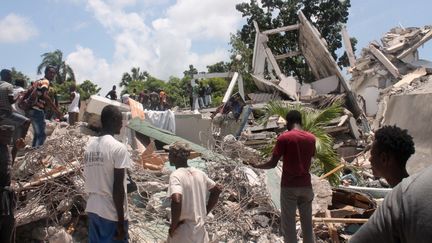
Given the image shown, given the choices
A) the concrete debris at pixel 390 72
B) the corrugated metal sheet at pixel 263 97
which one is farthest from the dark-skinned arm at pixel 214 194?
the corrugated metal sheet at pixel 263 97

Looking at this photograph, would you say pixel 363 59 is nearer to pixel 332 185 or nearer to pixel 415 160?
pixel 415 160

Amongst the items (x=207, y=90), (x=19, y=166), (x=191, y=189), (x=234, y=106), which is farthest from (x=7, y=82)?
(x=207, y=90)

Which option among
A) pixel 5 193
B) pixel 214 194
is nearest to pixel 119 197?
pixel 214 194

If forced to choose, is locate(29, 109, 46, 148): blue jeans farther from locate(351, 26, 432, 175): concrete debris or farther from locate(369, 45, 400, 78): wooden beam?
locate(369, 45, 400, 78): wooden beam

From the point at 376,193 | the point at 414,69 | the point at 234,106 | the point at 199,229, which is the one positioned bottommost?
the point at 376,193

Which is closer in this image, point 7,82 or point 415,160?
point 7,82

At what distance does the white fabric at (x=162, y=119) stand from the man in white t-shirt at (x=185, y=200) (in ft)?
24.5

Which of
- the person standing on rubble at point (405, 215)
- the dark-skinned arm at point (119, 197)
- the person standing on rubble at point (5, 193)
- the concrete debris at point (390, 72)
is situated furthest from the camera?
the concrete debris at point (390, 72)

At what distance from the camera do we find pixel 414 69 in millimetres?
19297

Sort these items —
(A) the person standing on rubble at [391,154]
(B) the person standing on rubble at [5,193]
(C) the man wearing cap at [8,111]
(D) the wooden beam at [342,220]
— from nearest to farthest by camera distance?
(A) the person standing on rubble at [391,154] < (B) the person standing on rubble at [5,193] < (D) the wooden beam at [342,220] < (C) the man wearing cap at [8,111]

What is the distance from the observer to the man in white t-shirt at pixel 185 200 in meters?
3.33

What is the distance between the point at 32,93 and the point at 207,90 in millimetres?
11383

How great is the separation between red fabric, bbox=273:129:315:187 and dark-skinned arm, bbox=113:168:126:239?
194cm

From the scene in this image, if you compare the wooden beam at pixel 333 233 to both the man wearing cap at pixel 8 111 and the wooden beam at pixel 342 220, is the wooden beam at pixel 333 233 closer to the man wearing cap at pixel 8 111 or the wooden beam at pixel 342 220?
the wooden beam at pixel 342 220
